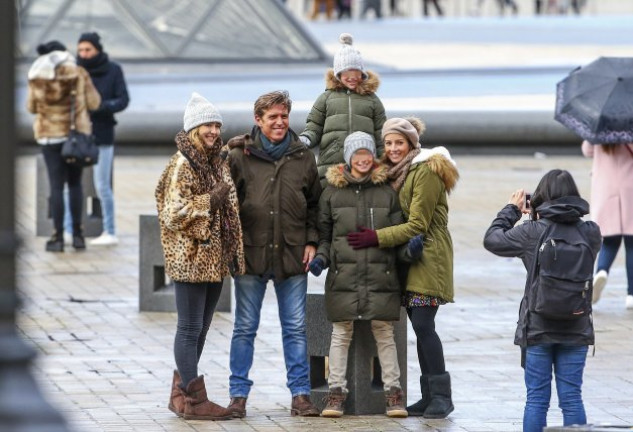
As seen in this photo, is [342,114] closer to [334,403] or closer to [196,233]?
[196,233]

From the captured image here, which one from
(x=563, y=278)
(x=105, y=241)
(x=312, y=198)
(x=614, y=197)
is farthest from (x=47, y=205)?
(x=563, y=278)

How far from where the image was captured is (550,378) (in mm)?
7039

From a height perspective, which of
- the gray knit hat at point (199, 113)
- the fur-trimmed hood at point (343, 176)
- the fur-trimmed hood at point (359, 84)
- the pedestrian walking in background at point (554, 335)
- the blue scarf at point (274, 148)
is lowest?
the pedestrian walking in background at point (554, 335)

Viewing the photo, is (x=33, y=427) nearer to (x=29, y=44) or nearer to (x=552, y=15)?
(x=29, y=44)

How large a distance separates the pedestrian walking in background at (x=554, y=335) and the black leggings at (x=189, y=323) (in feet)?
5.65

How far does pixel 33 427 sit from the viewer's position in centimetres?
274

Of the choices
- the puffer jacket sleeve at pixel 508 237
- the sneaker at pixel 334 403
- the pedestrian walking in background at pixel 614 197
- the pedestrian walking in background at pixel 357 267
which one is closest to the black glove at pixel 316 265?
the pedestrian walking in background at pixel 357 267

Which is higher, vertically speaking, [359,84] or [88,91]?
[359,84]

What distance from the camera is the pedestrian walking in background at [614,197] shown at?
37.3 ft

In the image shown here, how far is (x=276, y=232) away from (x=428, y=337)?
953 millimetres

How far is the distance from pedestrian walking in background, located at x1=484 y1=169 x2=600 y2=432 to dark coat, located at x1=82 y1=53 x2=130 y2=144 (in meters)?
7.46

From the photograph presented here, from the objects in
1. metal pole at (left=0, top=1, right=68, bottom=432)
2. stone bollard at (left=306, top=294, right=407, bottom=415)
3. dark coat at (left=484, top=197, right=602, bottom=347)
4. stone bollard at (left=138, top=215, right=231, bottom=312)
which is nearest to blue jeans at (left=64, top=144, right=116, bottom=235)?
stone bollard at (left=138, top=215, right=231, bottom=312)

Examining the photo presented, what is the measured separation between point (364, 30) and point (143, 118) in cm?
2055

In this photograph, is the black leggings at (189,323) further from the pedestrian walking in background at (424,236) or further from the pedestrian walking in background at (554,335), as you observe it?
the pedestrian walking in background at (554,335)
